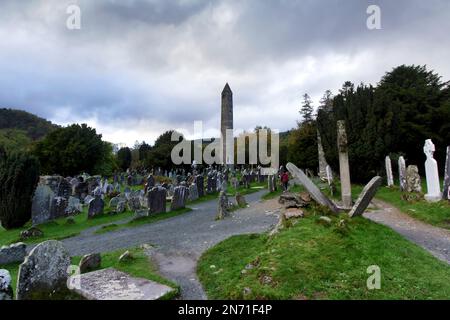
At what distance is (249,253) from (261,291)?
2590 mm

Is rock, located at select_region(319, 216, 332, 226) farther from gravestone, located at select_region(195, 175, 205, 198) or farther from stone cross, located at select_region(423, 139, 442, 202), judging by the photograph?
gravestone, located at select_region(195, 175, 205, 198)

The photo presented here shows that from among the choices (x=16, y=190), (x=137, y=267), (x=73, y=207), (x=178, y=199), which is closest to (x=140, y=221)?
(x=178, y=199)

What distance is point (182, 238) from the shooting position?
991 cm

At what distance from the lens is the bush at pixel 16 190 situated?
49.8 ft

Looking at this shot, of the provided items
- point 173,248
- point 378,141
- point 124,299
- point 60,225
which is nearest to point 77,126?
point 60,225

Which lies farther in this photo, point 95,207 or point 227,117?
point 227,117

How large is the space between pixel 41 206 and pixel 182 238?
365 inches

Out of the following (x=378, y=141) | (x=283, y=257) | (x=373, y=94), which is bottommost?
(x=283, y=257)

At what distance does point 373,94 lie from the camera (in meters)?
24.8

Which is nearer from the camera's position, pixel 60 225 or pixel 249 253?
pixel 249 253

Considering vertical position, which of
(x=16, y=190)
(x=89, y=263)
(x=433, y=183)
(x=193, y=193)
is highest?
(x=433, y=183)

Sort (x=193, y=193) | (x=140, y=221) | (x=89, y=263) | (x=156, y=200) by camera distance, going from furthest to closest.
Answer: (x=193, y=193) → (x=156, y=200) → (x=140, y=221) → (x=89, y=263)

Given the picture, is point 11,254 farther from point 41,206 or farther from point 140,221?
point 41,206
